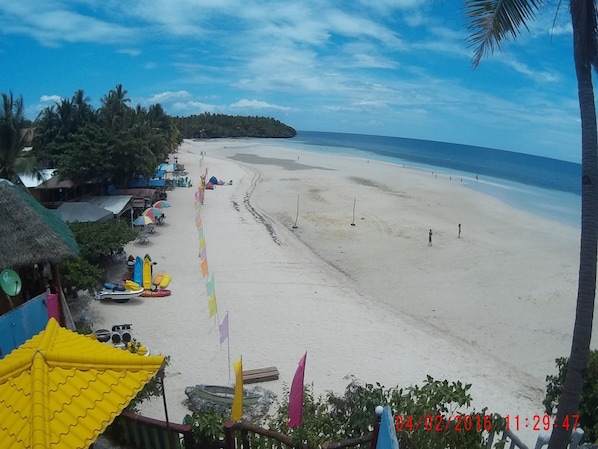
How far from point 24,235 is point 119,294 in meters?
4.26

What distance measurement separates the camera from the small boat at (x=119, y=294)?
1270 cm

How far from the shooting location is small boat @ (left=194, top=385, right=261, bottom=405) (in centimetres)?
808

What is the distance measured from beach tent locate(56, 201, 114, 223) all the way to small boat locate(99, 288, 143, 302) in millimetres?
5171

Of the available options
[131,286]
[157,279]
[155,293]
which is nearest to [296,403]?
[155,293]

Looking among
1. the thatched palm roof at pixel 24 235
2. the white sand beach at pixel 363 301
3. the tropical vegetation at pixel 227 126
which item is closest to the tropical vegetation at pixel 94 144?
the white sand beach at pixel 363 301

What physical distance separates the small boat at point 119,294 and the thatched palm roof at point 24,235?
352 cm

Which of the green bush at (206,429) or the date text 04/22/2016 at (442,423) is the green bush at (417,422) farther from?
the green bush at (206,429)

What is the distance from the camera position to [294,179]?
43594 millimetres

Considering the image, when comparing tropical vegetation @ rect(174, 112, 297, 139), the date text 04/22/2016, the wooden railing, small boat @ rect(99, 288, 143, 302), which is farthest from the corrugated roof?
tropical vegetation @ rect(174, 112, 297, 139)

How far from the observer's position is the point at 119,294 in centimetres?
1273

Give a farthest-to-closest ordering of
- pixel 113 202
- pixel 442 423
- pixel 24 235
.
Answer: pixel 113 202 → pixel 24 235 → pixel 442 423

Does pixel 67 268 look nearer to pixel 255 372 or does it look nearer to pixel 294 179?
pixel 255 372

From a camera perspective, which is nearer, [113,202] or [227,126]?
[113,202]

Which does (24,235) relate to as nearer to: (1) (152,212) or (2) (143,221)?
(2) (143,221)
